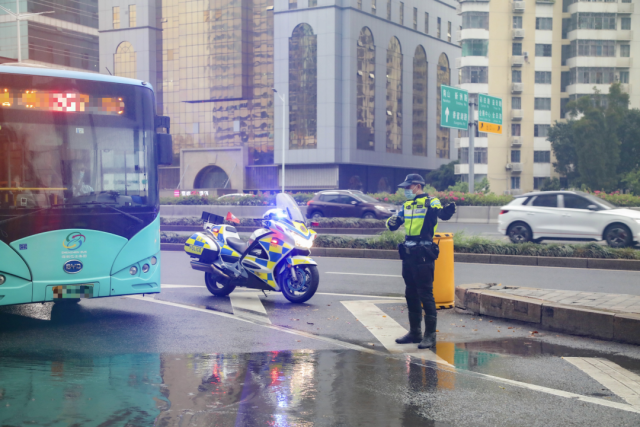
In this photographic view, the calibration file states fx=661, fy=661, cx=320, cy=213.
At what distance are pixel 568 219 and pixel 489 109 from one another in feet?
42.1

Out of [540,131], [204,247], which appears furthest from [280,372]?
[540,131]

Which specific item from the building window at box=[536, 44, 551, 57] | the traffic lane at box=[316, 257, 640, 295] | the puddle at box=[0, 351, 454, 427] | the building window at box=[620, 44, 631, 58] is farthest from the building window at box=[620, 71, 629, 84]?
the puddle at box=[0, 351, 454, 427]

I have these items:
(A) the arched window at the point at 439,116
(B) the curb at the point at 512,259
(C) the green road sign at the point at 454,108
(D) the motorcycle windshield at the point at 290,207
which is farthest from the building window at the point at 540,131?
(D) the motorcycle windshield at the point at 290,207

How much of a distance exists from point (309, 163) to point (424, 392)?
5506 centimetres

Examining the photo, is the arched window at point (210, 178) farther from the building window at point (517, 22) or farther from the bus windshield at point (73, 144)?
the bus windshield at point (73, 144)

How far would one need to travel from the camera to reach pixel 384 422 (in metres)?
4.38

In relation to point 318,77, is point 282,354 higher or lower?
lower

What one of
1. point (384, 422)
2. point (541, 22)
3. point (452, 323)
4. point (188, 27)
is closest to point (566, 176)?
point (541, 22)

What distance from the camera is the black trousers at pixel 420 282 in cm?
688

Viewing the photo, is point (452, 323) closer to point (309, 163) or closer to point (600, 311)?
point (600, 311)

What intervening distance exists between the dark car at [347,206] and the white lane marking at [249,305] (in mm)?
17553

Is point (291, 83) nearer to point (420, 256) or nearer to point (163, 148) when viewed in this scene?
point (163, 148)

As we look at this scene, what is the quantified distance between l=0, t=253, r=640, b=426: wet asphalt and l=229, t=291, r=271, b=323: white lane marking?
0.54ft

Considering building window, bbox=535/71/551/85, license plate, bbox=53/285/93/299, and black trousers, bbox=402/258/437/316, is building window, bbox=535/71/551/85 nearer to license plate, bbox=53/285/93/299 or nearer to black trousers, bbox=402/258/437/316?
black trousers, bbox=402/258/437/316
